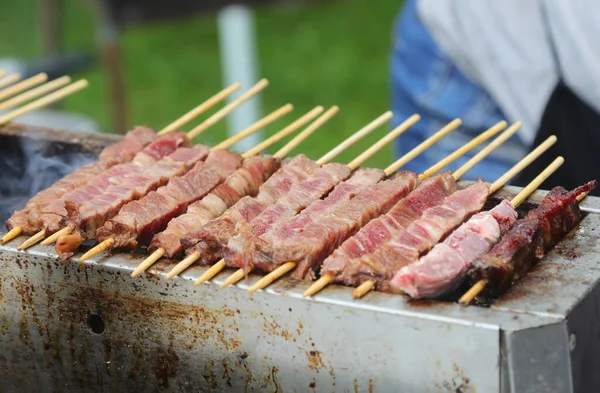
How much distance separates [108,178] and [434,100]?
2962mm

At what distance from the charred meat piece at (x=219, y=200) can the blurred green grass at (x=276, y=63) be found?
6.88m

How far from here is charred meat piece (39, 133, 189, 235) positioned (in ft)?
11.5

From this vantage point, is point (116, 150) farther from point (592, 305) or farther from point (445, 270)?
point (592, 305)

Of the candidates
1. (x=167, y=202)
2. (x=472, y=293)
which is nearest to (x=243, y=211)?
(x=167, y=202)

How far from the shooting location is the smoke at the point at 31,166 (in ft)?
14.4

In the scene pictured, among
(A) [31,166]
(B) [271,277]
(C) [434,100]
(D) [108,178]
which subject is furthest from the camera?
(C) [434,100]

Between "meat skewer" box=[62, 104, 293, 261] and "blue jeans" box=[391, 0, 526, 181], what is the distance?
2.32 m

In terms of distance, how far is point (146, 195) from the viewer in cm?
366

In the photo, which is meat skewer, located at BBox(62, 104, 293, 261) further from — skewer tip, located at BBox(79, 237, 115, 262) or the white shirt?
the white shirt

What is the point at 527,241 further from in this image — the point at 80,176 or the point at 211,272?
the point at 80,176

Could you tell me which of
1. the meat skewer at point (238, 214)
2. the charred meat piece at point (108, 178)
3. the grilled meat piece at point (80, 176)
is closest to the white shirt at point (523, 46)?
the meat skewer at point (238, 214)

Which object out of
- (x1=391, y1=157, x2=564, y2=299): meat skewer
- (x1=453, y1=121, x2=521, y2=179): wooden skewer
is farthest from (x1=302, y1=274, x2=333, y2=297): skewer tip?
(x1=453, y1=121, x2=521, y2=179): wooden skewer

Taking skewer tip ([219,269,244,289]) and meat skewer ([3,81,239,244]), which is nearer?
skewer tip ([219,269,244,289])

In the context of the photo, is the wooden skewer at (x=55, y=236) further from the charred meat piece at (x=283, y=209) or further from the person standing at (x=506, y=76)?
the person standing at (x=506, y=76)
